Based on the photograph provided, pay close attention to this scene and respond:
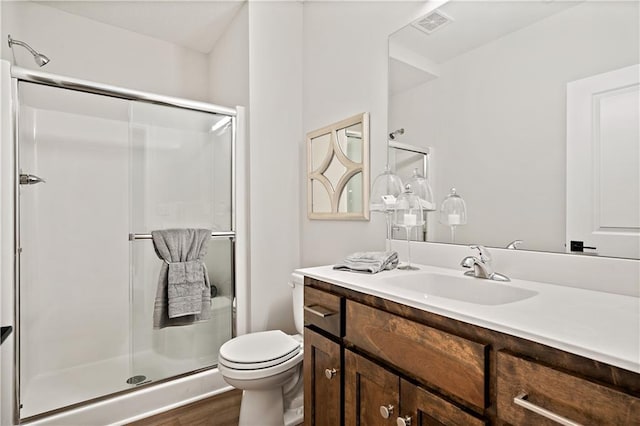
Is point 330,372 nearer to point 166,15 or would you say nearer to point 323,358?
point 323,358

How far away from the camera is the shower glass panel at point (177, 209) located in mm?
1948

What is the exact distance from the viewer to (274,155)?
2.35m

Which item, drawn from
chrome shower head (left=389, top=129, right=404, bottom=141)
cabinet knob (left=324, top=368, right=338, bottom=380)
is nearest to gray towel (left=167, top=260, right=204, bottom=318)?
cabinet knob (left=324, top=368, right=338, bottom=380)

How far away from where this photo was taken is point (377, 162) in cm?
184

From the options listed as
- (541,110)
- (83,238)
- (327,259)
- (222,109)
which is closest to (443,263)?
(541,110)

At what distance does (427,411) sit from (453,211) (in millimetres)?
858

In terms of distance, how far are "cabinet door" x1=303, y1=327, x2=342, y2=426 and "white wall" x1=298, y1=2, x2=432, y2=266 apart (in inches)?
27.5

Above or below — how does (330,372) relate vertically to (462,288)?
below

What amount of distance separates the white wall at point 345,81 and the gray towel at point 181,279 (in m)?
0.73

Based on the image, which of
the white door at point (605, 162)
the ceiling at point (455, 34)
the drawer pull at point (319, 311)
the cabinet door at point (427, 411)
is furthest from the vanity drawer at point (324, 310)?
the ceiling at point (455, 34)

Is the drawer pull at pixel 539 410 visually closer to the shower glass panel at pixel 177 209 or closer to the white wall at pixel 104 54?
the shower glass panel at pixel 177 209

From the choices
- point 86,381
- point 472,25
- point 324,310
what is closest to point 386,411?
point 324,310

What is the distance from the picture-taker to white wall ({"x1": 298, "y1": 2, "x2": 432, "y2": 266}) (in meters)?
1.81

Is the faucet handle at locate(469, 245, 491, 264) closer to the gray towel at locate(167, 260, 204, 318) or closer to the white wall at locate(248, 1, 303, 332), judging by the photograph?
the white wall at locate(248, 1, 303, 332)
